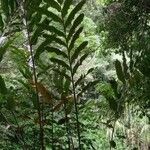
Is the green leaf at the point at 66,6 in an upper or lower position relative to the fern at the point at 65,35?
upper

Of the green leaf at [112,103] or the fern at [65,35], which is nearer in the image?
the fern at [65,35]

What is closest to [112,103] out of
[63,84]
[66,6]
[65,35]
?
[65,35]

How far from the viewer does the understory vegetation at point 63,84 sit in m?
2.02

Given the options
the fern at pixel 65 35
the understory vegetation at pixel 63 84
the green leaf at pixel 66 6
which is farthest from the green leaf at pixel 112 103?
the green leaf at pixel 66 6

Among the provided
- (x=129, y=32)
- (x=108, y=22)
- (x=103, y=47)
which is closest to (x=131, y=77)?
(x=129, y=32)

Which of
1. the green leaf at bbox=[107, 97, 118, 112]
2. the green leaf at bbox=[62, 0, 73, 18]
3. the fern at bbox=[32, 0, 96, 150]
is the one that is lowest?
the green leaf at bbox=[107, 97, 118, 112]

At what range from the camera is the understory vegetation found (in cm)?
202

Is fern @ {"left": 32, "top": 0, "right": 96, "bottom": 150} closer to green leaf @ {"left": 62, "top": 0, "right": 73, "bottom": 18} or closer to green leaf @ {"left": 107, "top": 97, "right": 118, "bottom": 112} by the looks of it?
green leaf @ {"left": 62, "top": 0, "right": 73, "bottom": 18}

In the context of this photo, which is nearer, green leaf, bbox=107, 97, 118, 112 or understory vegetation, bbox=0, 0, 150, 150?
understory vegetation, bbox=0, 0, 150, 150

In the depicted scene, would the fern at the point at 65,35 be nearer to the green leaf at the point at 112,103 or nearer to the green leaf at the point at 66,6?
the green leaf at the point at 66,6

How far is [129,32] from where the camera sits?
6.10m

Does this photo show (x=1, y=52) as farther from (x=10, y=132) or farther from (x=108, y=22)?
(x=108, y=22)

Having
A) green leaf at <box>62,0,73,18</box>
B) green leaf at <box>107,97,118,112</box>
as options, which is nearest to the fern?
green leaf at <box>62,0,73,18</box>

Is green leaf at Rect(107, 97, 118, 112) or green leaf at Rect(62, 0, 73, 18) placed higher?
green leaf at Rect(62, 0, 73, 18)
